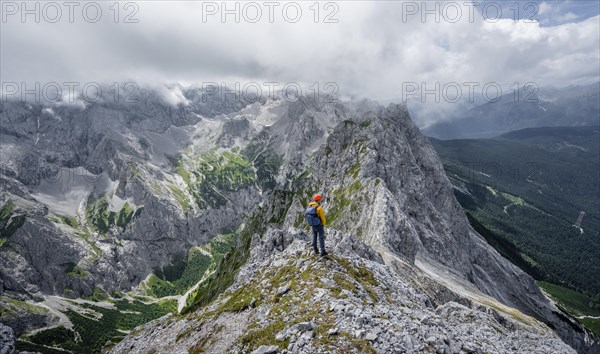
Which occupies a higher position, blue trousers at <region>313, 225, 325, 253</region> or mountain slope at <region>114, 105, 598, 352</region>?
blue trousers at <region>313, 225, 325, 253</region>

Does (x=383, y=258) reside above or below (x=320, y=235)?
below

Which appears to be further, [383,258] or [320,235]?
[383,258]

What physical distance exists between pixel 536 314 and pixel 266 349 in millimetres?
165273

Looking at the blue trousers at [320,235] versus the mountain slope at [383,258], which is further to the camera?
the mountain slope at [383,258]

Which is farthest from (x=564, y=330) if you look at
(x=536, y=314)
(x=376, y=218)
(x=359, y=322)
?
(x=359, y=322)

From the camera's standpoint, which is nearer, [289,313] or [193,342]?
[289,313]

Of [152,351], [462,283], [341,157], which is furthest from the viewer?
[341,157]

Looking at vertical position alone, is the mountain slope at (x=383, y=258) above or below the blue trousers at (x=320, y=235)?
below

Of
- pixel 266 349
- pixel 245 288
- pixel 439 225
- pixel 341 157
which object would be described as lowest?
pixel 439 225

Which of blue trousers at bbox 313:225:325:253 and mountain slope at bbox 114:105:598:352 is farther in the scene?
mountain slope at bbox 114:105:598:352

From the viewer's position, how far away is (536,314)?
486 ft

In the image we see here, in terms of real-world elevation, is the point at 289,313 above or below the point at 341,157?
below

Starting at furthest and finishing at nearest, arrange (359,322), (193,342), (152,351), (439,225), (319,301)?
1. (439,225)
2. (152,351)
3. (193,342)
4. (319,301)
5. (359,322)

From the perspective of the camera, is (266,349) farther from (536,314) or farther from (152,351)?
(536,314)
